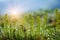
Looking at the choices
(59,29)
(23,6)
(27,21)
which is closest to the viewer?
(59,29)

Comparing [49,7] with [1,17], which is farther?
[49,7]

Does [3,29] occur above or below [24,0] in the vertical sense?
below

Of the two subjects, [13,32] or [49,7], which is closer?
[13,32]

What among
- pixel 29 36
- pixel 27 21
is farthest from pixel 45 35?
pixel 27 21

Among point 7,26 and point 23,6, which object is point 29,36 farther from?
point 23,6

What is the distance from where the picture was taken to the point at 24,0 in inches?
109

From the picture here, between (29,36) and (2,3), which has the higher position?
(2,3)

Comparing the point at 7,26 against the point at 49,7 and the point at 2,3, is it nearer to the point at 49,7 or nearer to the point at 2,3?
the point at 2,3

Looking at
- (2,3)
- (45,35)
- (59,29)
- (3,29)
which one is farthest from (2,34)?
(2,3)

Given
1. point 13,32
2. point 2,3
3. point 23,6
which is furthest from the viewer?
point 23,6

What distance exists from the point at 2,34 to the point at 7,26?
0.10 meters

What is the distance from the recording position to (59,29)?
1999mm

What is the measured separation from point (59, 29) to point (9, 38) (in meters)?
0.56

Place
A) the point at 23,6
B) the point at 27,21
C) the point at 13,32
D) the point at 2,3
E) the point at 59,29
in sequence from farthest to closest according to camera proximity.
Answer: the point at 23,6, the point at 2,3, the point at 27,21, the point at 59,29, the point at 13,32
